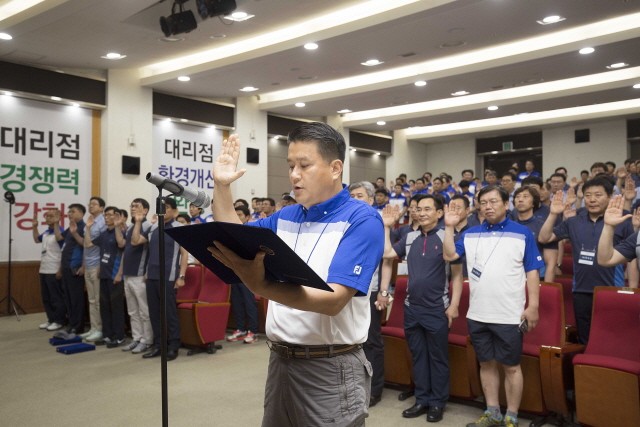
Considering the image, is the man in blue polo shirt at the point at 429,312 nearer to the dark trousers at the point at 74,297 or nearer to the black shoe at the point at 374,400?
the black shoe at the point at 374,400

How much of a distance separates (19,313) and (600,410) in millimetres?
7685

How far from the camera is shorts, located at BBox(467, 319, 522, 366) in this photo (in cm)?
334

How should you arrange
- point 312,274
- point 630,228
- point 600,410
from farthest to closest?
point 630,228, point 600,410, point 312,274

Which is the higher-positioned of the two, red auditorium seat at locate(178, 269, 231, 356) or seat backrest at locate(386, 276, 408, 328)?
seat backrest at locate(386, 276, 408, 328)

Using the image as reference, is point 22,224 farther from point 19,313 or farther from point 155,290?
point 155,290

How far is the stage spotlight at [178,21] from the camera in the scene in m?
5.88

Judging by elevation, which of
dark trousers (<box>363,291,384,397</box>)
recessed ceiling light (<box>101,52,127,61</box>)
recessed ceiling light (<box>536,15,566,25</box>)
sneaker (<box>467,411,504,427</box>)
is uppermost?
recessed ceiling light (<box>536,15,566,25</box>)

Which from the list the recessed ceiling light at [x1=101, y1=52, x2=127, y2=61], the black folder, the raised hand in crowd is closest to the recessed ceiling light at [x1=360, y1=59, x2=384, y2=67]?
the recessed ceiling light at [x1=101, y1=52, x2=127, y2=61]

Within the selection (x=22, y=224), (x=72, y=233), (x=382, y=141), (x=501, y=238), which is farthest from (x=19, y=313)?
(x=382, y=141)

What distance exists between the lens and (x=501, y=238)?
3439 millimetres

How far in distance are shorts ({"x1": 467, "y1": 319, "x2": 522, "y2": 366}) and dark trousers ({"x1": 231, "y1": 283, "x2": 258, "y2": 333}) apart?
324 cm

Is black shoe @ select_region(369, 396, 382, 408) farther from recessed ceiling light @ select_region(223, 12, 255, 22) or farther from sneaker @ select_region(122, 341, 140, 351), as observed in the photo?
recessed ceiling light @ select_region(223, 12, 255, 22)

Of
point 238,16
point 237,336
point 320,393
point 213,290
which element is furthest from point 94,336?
point 320,393

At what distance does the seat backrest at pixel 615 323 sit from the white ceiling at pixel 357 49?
11.6 ft
